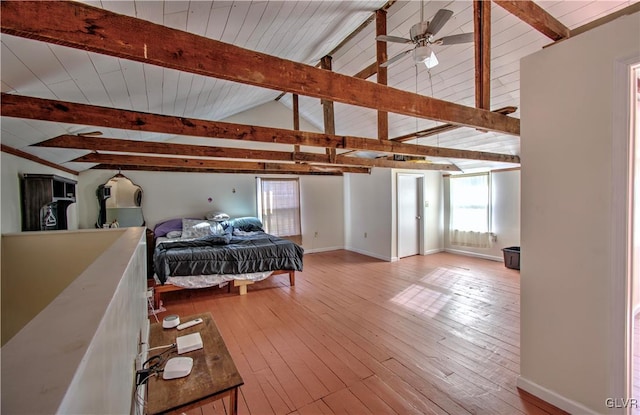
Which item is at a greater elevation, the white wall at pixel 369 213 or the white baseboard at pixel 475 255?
the white wall at pixel 369 213

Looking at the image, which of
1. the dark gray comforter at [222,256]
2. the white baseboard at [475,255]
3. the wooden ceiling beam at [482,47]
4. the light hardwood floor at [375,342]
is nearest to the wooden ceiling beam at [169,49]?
the wooden ceiling beam at [482,47]

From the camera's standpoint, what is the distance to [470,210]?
6469mm

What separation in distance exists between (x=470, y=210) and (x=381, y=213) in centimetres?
209

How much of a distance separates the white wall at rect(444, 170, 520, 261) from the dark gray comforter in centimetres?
437

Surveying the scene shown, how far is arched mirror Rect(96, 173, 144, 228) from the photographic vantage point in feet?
17.1

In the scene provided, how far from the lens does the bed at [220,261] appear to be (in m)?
3.81

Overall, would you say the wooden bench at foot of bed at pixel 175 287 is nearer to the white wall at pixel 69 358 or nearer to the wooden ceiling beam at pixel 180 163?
the wooden ceiling beam at pixel 180 163

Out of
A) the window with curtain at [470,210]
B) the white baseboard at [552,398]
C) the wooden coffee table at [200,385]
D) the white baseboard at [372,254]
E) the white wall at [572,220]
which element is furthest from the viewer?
the white baseboard at [372,254]

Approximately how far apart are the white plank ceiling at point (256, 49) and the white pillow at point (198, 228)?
2.07 m

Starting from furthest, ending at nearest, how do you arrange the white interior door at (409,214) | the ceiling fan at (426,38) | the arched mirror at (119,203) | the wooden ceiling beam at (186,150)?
the white interior door at (409,214) → the arched mirror at (119,203) → the wooden ceiling beam at (186,150) → the ceiling fan at (426,38)

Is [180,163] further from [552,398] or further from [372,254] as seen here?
[552,398]

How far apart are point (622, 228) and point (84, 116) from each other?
12.0 feet

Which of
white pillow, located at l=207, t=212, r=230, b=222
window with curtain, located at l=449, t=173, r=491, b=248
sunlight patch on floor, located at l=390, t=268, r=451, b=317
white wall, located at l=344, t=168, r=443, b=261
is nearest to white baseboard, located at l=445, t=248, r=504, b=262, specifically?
window with curtain, located at l=449, t=173, r=491, b=248

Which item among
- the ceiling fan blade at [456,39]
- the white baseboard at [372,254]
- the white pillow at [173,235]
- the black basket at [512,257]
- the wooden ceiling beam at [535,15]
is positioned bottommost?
the white baseboard at [372,254]
